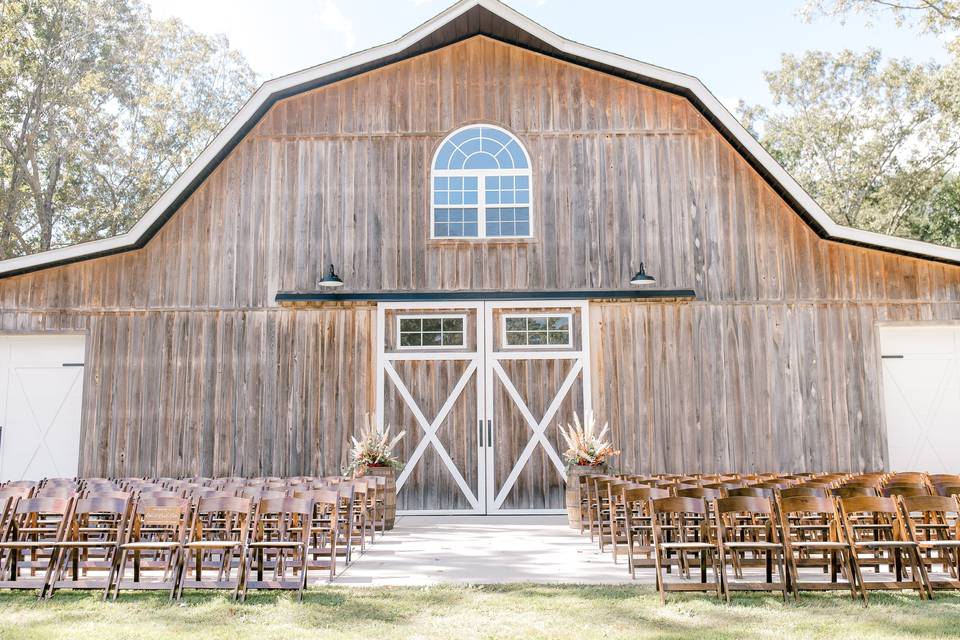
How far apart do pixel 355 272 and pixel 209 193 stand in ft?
8.84

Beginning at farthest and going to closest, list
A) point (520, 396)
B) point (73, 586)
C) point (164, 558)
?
point (520, 396) → point (164, 558) → point (73, 586)

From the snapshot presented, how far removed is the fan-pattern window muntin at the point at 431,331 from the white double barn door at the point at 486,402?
5 centimetres

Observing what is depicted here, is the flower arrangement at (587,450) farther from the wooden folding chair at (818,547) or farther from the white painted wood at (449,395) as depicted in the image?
the wooden folding chair at (818,547)

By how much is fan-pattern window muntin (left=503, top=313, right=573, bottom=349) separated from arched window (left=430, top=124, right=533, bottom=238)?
1.31 meters

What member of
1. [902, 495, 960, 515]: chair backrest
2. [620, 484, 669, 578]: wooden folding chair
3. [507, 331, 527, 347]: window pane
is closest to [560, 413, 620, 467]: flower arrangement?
[507, 331, 527, 347]: window pane

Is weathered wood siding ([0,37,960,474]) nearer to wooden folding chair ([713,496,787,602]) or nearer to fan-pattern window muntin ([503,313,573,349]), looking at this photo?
fan-pattern window muntin ([503,313,573,349])

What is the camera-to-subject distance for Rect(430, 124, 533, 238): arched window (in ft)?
45.4

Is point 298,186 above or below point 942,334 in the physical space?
above

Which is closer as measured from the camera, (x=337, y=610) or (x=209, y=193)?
(x=337, y=610)

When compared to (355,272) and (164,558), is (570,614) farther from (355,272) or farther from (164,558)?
(355,272)

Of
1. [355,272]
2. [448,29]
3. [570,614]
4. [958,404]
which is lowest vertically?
[570,614]

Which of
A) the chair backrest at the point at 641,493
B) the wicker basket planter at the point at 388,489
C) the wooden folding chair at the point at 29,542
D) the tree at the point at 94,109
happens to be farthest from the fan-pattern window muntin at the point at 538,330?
the tree at the point at 94,109

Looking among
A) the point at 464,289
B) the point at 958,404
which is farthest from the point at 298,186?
the point at 958,404

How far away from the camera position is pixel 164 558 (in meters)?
8.10
